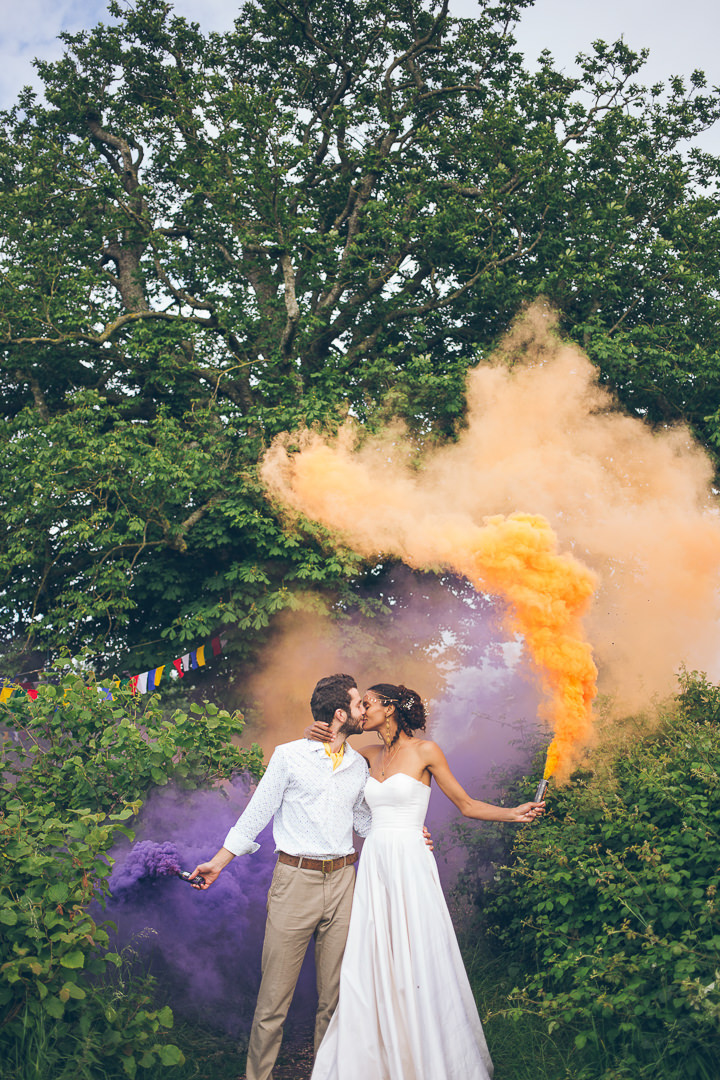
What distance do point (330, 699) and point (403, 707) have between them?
67 cm

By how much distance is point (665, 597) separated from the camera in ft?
37.4

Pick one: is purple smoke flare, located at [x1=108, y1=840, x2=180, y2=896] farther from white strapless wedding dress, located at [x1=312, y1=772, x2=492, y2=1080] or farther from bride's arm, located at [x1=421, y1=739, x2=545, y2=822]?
bride's arm, located at [x1=421, y1=739, x2=545, y2=822]

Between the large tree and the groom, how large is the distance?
24.5 feet

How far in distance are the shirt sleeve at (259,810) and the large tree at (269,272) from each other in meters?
7.56

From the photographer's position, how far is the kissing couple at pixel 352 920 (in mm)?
4090

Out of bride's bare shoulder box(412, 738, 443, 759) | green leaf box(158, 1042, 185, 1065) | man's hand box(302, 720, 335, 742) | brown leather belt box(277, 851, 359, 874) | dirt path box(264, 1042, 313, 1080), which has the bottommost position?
dirt path box(264, 1042, 313, 1080)

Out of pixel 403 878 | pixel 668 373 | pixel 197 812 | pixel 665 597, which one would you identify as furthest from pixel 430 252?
pixel 403 878

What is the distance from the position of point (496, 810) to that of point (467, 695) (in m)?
6.50

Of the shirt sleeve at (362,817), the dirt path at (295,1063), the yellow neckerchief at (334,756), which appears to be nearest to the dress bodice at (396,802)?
the shirt sleeve at (362,817)

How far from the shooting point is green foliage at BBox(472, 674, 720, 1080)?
13.4ft

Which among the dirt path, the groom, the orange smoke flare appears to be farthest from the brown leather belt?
the orange smoke flare

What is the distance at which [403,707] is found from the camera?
4996mm

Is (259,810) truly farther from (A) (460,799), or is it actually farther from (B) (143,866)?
(B) (143,866)

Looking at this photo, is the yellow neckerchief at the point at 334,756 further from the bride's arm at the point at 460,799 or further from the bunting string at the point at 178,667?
the bunting string at the point at 178,667
